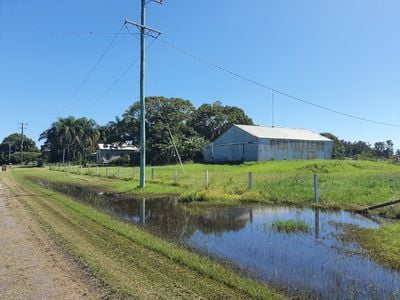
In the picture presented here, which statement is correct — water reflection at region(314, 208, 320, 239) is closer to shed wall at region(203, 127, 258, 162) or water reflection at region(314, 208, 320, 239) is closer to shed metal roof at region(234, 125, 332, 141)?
shed wall at region(203, 127, 258, 162)

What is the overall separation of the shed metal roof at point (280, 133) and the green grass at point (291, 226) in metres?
43.9

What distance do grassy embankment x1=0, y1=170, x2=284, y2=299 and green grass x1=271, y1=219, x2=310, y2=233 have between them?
135 inches

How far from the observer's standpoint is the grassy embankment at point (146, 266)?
5.59 metres

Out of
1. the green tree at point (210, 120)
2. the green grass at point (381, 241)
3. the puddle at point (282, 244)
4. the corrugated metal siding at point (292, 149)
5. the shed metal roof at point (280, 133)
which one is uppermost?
the green tree at point (210, 120)

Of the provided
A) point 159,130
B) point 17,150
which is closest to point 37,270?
point 159,130

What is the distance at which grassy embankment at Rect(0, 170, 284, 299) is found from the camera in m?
5.59

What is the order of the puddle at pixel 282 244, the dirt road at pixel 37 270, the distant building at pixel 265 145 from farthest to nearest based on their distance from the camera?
the distant building at pixel 265 145 < the puddle at pixel 282 244 < the dirt road at pixel 37 270

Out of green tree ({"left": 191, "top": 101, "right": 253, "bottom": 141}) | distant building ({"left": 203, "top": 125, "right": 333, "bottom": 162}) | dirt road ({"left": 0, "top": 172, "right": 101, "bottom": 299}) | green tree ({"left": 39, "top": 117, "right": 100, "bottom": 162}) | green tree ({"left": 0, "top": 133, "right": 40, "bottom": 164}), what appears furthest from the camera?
green tree ({"left": 0, "top": 133, "right": 40, "bottom": 164})

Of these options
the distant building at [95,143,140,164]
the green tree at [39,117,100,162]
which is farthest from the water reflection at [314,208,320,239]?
the distant building at [95,143,140,164]

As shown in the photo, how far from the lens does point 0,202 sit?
16781 mm

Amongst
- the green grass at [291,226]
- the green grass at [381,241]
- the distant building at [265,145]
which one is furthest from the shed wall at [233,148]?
the green grass at [381,241]

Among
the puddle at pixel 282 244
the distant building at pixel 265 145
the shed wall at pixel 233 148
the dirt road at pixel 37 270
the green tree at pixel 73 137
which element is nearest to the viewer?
the dirt road at pixel 37 270

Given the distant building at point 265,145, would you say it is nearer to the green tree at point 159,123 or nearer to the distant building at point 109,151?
the green tree at point 159,123

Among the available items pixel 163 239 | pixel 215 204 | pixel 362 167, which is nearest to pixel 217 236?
pixel 163 239
